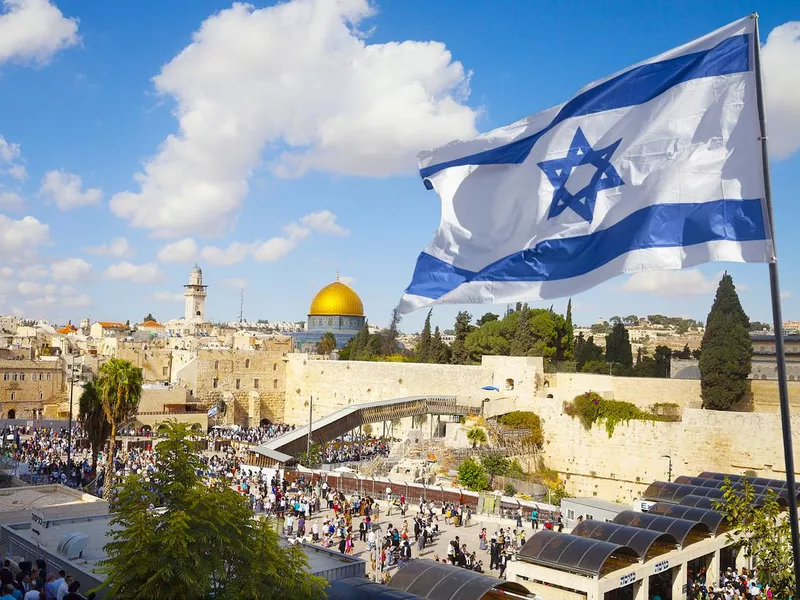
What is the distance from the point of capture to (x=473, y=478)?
21.6 metres

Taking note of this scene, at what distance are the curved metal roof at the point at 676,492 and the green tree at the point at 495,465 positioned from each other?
8201mm

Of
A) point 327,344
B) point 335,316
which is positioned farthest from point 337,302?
point 327,344

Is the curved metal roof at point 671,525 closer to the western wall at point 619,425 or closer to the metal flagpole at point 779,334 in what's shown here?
the metal flagpole at point 779,334

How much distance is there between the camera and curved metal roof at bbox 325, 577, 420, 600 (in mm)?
6793

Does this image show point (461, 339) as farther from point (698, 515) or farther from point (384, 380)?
point (698, 515)

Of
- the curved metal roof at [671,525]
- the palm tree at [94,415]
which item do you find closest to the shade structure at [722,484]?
the curved metal roof at [671,525]

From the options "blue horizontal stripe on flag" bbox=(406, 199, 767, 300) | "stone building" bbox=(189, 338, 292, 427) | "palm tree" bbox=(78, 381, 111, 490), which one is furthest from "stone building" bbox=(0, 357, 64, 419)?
"blue horizontal stripe on flag" bbox=(406, 199, 767, 300)

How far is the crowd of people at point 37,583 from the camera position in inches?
284

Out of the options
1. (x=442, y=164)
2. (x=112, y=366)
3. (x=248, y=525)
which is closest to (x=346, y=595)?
(x=248, y=525)

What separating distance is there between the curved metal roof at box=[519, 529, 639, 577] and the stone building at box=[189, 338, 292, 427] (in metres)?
31.7

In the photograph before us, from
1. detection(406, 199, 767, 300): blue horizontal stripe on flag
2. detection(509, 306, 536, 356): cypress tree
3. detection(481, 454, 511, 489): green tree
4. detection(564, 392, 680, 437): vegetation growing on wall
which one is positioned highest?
detection(509, 306, 536, 356): cypress tree

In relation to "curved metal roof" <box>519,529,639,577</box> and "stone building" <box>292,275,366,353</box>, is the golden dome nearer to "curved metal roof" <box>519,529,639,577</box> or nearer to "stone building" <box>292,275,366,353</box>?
"stone building" <box>292,275,366,353</box>

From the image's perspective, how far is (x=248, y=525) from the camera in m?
6.59

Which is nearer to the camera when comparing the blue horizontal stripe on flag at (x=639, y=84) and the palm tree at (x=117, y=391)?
the blue horizontal stripe on flag at (x=639, y=84)
